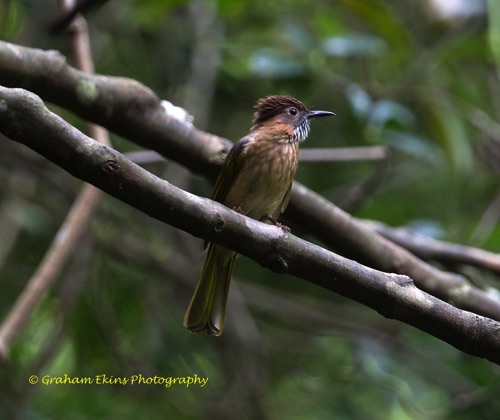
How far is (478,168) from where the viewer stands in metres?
5.52

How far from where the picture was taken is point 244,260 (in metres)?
5.24

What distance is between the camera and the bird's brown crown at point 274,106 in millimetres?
3893

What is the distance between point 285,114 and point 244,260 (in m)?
1.59

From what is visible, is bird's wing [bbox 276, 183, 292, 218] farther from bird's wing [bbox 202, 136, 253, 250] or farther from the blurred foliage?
the blurred foliage

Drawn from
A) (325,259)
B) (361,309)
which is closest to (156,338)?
(361,309)

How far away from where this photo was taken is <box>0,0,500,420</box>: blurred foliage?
438 cm

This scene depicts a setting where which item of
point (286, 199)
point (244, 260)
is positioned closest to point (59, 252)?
point (286, 199)

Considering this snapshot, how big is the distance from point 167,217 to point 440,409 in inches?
119

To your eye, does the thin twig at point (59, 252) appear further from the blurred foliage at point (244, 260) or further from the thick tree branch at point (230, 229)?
the thick tree branch at point (230, 229)

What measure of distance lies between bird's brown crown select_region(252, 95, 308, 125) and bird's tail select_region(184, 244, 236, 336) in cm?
90

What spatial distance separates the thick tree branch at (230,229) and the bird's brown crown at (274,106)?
179 cm

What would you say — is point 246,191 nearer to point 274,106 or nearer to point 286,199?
point 286,199

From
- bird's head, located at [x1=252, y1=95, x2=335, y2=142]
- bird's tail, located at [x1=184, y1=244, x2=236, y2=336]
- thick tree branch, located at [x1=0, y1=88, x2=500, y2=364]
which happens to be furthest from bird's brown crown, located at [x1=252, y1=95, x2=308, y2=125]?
thick tree branch, located at [x1=0, y1=88, x2=500, y2=364]

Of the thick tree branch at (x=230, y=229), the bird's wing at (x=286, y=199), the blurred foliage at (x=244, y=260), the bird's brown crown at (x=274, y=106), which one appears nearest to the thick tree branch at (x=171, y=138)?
the bird's wing at (x=286, y=199)
